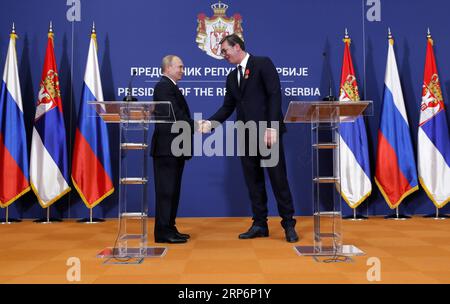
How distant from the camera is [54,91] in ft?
15.1

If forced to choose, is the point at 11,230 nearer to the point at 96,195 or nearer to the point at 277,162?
the point at 96,195

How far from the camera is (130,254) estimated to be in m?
2.61

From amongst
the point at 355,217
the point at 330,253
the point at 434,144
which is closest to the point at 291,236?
the point at 330,253

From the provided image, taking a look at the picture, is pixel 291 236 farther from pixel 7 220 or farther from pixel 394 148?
pixel 7 220

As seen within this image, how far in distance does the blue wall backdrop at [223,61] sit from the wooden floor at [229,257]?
83cm

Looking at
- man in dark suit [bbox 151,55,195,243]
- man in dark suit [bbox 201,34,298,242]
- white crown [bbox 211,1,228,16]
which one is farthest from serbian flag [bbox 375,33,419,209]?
man in dark suit [bbox 151,55,195,243]

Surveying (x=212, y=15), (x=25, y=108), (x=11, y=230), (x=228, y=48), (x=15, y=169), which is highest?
(x=212, y=15)

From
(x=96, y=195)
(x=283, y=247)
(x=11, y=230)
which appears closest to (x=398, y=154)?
(x=283, y=247)

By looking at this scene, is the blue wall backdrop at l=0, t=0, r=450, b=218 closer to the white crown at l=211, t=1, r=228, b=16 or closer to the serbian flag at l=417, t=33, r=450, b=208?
the white crown at l=211, t=1, r=228, b=16

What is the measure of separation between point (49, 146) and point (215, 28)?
254 centimetres

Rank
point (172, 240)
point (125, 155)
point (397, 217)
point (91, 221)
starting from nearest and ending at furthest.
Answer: point (125, 155), point (172, 240), point (91, 221), point (397, 217)

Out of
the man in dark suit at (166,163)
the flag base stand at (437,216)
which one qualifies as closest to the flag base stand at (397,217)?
the flag base stand at (437,216)

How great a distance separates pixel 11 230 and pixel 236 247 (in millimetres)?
2505

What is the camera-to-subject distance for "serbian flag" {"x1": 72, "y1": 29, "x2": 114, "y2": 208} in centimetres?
449
